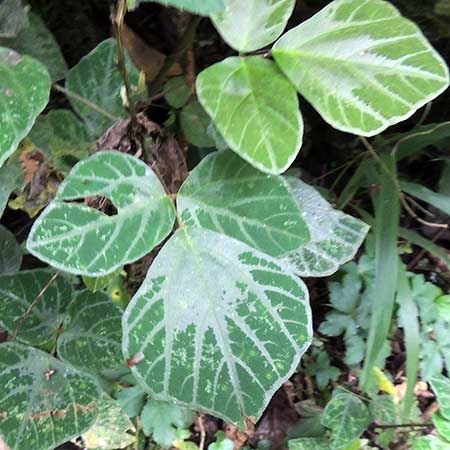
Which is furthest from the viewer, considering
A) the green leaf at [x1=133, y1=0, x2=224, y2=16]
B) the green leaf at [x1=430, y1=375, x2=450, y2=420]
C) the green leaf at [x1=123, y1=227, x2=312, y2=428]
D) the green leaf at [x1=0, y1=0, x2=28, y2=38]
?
the green leaf at [x1=430, y1=375, x2=450, y2=420]

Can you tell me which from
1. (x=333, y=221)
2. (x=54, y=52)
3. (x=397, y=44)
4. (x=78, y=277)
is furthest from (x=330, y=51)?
(x=78, y=277)

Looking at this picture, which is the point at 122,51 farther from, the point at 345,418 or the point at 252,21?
the point at 345,418

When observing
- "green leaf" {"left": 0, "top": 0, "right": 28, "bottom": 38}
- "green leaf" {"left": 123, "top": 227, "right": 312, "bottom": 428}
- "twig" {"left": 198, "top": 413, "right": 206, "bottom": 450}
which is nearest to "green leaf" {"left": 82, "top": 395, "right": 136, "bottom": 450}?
"twig" {"left": 198, "top": 413, "right": 206, "bottom": 450}

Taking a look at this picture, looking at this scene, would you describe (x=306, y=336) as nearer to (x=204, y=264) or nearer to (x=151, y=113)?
(x=204, y=264)

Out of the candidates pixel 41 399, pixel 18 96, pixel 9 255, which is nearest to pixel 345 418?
pixel 41 399

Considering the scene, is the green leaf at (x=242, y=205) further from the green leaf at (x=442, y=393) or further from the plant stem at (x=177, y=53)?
the green leaf at (x=442, y=393)

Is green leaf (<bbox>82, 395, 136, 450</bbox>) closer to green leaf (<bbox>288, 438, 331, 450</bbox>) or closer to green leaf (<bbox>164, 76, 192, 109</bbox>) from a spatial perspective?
green leaf (<bbox>288, 438, 331, 450</bbox>)
